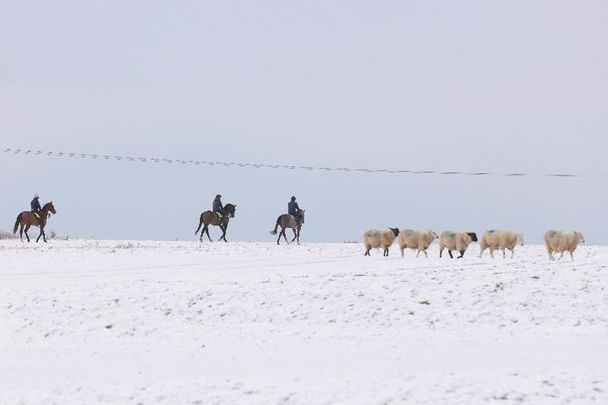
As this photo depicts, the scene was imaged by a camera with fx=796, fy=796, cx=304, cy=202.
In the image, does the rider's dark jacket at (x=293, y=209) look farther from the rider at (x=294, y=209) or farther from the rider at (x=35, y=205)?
the rider at (x=35, y=205)

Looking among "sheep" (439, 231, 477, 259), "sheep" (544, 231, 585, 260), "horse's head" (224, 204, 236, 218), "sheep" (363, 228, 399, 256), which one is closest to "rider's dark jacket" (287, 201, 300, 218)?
"horse's head" (224, 204, 236, 218)

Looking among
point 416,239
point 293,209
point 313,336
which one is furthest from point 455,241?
point 293,209

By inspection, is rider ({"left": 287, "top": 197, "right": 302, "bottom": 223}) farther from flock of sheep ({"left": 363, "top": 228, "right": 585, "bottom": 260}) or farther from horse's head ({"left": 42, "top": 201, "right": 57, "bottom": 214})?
flock of sheep ({"left": 363, "top": 228, "right": 585, "bottom": 260})

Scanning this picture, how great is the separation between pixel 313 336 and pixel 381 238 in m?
15.0

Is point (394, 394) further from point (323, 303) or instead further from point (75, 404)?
point (323, 303)

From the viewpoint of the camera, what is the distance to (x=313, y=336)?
44.9 ft

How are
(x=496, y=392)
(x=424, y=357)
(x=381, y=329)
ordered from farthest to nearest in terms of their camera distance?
(x=381, y=329), (x=424, y=357), (x=496, y=392)

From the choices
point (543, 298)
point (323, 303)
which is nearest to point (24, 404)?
point (323, 303)

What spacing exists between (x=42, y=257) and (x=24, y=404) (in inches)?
802

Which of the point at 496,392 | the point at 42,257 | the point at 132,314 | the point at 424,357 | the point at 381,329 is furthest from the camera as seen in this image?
the point at 42,257

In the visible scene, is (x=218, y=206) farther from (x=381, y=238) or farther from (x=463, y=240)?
(x=463, y=240)

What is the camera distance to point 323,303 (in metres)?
15.7

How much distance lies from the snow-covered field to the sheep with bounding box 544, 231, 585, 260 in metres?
2.77

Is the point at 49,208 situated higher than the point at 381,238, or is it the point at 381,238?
the point at 49,208
